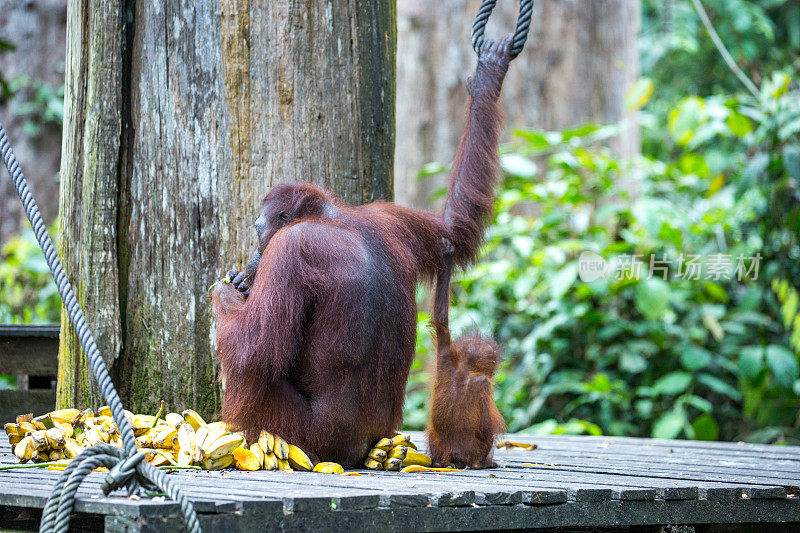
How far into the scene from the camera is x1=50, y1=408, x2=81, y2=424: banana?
3242 millimetres

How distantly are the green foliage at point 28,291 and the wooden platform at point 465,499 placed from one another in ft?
12.2

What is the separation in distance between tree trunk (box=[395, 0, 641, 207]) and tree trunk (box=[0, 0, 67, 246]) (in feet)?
10.8

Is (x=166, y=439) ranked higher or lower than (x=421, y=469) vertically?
higher

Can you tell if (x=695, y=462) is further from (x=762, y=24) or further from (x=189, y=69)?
(x=762, y=24)

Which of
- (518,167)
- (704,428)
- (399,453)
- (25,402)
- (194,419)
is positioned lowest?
(704,428)

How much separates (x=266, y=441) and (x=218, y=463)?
21cm

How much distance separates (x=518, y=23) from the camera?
3.54 metres

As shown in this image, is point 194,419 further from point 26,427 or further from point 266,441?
point 26,427

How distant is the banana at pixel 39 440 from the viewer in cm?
295

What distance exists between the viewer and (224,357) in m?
3.06

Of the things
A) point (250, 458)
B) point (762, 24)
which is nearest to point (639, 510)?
point (250, 458)

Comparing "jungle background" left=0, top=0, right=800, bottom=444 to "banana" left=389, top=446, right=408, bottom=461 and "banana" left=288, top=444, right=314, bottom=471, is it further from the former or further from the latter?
"banana" left=288, top=444, right=314, bottom=471

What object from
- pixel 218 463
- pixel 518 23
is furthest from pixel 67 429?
pixel 518 23

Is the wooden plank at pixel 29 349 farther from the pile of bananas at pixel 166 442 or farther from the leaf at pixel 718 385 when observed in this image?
the leaf at pixel 718 385
